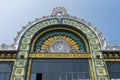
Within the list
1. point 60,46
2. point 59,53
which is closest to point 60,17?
point 60,46

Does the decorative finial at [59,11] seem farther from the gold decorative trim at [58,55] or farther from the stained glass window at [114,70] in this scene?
the stained glass window at [114,70]

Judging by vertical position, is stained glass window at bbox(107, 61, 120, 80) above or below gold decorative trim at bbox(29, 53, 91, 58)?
below

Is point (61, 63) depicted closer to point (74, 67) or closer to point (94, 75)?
point (74, 67)

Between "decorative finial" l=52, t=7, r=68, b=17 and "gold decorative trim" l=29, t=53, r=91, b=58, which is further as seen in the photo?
"decorative finial" l=52, t=7, r=68, b=17

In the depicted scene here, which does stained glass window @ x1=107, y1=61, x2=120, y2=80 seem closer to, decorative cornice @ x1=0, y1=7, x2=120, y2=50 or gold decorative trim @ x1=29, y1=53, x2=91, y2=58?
decorative cornice @ x1=0, y1=7, x2=120, y2=50

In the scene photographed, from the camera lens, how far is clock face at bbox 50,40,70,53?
30.3m

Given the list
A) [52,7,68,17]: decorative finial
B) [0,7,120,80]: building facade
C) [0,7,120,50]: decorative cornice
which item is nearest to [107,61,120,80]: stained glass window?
[0,7,120,80]: building facade

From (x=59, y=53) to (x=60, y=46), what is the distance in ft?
4.15

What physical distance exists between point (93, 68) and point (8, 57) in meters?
9.64

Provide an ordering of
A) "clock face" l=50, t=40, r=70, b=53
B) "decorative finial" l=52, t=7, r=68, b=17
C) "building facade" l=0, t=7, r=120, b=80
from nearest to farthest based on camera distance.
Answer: "building facade" l=0, t=7, r=120, b=80 < "clock face" l=50, t=40, r=70, b=53 < "decorative finial" l=52, t=7, r=68, b=17

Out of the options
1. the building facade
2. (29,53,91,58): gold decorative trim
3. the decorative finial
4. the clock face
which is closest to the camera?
the building facade

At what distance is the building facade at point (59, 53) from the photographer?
27.9m

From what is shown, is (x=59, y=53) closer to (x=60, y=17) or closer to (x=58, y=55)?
(x=58, y=55)

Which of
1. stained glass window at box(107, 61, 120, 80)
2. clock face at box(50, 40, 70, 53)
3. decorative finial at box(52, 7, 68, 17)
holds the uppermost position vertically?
decorative finial at box(52, 7, 68, 17)
